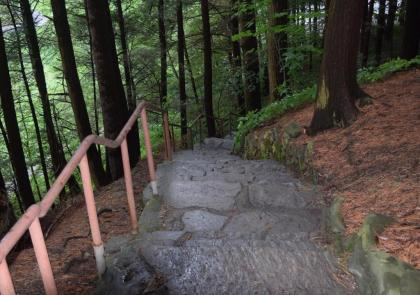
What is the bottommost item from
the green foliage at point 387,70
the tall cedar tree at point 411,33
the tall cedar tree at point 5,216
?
the tall cedar tree at point 5,216

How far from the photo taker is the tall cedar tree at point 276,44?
8.64m

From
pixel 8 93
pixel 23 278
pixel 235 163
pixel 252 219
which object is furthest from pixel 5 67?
pixel 252 219

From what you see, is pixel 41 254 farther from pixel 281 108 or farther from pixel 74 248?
pixel 281 108

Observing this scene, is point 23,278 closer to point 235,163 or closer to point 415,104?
point 235,163

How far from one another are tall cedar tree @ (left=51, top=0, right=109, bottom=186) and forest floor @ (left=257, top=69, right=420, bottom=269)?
18.8 feet

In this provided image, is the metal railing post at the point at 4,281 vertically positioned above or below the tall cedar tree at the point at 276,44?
below

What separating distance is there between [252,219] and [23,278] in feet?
7.96

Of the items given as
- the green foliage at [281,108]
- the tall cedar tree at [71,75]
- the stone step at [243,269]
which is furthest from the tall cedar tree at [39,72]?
the stone step at [243,269]

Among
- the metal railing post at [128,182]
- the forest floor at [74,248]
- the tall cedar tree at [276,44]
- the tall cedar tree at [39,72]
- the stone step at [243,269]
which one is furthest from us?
the tall cedar tree at [39,72]

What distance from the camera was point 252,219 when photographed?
3.94 m

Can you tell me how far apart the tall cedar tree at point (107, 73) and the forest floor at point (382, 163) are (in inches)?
164

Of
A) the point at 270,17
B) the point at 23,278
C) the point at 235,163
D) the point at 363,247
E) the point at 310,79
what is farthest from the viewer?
the point at 310,79

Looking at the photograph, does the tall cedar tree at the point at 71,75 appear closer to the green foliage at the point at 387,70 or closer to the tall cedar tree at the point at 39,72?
the tall cedar tree at the point at 39,72

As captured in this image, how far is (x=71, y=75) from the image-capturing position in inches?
383
